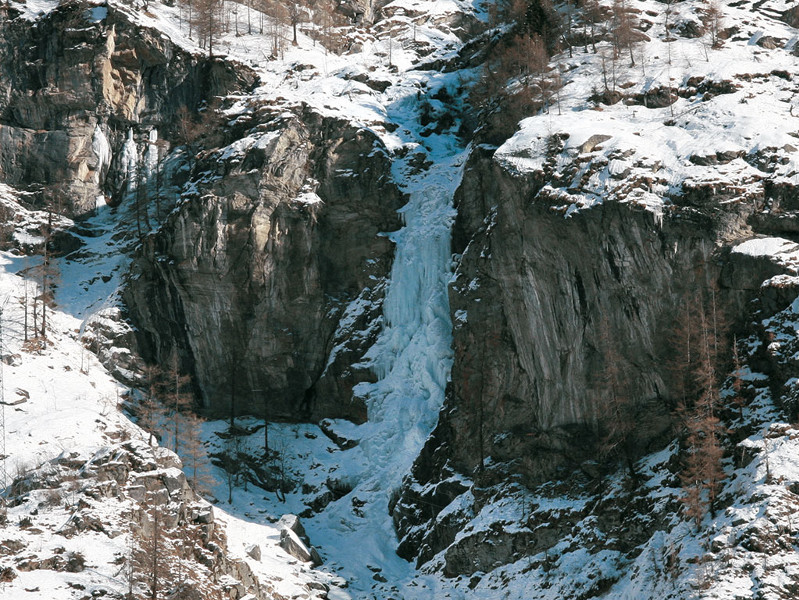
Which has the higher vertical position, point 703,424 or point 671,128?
point 671,128

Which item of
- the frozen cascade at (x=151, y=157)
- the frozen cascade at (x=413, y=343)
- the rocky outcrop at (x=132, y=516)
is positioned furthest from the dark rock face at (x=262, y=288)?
the rocky outcrop at (x=132, y=516)

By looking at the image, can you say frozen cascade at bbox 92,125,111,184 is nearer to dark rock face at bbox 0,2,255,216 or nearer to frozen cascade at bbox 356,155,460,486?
dark rock face at bbox 0,2,255,216

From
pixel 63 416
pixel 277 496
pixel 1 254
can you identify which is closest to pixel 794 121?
pixel 277 496

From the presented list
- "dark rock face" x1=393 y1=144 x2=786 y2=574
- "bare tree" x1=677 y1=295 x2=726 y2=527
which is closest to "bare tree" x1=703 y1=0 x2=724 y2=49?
"dark rock face" x1=393 y1=144 x2=786 y2=574

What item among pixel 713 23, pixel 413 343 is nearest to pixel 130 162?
pixel 413 343

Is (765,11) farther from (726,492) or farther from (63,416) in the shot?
Answer: (63,416)

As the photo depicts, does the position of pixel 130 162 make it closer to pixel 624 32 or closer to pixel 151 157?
pixel 151 157
